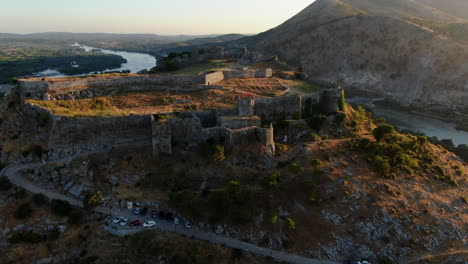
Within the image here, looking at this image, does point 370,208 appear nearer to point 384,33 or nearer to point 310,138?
point 310,138

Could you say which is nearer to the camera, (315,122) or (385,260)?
(385,260)

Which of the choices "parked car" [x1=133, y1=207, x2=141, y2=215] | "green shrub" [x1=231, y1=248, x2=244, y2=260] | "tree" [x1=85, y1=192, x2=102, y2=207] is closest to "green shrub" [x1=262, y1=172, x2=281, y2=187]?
"green shrub" [x1=231, y1=248, x2=244, y2=260]

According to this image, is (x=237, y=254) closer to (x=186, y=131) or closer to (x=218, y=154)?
(x=218, y=154)

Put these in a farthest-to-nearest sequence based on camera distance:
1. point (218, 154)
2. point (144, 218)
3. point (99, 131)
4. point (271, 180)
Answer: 1. point (99, 131)
2. point (218, 154)
3. point (271, 180)
4. point (144, 218)

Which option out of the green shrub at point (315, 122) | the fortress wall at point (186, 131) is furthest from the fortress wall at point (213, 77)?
the green shrub at point (315, 122)

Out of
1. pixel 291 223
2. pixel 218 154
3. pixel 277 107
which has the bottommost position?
pixel 291 223

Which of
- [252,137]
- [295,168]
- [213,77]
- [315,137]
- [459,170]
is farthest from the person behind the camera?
[213,77]

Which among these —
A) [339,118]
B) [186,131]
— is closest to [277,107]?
[339,118]
